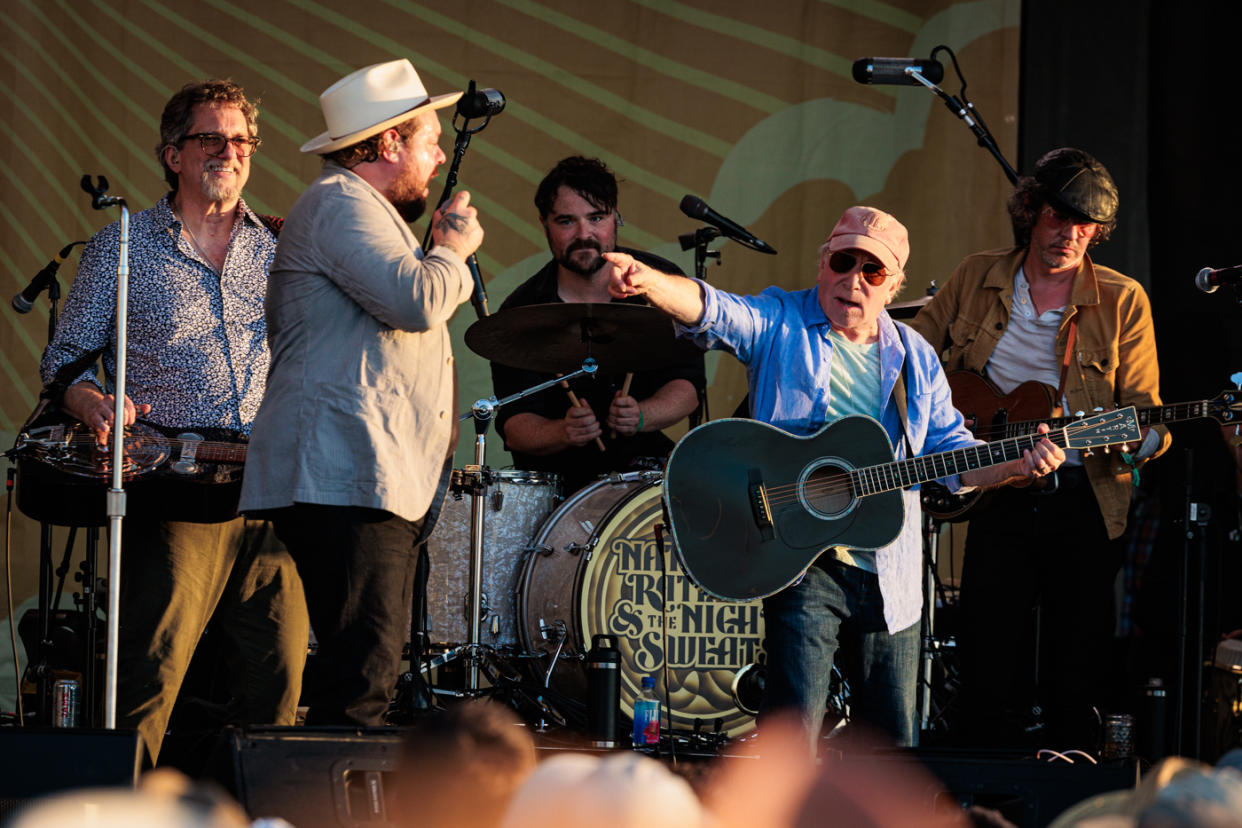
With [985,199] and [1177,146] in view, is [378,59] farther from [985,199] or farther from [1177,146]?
[1177,146]

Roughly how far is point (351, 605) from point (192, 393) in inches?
50.9

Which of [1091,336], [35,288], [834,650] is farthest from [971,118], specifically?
[35,288]

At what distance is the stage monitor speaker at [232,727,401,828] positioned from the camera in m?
2.91

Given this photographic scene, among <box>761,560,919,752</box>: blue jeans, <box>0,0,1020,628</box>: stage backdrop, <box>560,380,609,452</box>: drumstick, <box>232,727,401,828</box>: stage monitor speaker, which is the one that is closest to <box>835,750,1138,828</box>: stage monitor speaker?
<box>761,560,919,752</box>: blue jeans

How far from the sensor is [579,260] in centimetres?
580

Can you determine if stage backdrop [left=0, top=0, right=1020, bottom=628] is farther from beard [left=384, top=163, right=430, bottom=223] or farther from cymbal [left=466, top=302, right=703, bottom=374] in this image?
beard [left=384, top=163, right=430, bottom=223]

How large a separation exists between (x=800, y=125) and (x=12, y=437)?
172 inches

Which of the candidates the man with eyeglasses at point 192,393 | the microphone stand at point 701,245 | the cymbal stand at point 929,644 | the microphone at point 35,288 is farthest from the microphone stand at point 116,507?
the cymbal stand at point 929,644

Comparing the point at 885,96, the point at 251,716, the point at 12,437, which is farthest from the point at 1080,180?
the point at 12,437

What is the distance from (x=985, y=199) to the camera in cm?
700

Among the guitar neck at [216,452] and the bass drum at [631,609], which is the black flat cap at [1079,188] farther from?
the guitar neck at [216,452]

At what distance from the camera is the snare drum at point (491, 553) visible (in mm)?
5527

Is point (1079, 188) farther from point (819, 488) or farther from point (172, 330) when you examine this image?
point (172, 330)

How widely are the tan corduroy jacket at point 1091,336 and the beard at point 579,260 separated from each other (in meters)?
1.43
